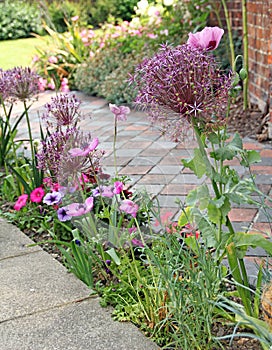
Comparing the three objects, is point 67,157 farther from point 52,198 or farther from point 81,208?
point 52,198

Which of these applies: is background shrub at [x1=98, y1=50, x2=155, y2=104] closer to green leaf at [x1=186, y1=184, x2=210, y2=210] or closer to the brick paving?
the brick paving

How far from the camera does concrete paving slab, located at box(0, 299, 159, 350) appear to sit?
2129 mm

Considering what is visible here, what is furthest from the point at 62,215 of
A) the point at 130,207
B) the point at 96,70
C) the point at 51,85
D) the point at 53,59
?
the point at 53,59

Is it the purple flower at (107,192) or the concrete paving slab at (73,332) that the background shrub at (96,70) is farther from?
the concrete paving slab at (73,332)

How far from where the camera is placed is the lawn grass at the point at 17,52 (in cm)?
1089

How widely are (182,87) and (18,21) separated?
1377 cm

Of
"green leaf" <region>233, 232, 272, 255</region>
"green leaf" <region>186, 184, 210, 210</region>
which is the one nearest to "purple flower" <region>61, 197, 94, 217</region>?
"green leaf" <region>186, 184, 210, 210</region>

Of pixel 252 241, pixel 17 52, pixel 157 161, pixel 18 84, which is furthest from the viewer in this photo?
pixel 17 52

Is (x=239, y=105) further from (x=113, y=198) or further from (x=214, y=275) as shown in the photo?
(x=214, y=275)

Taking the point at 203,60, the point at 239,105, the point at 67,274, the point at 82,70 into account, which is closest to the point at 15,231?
the point at 67,274

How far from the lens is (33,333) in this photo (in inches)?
88.3

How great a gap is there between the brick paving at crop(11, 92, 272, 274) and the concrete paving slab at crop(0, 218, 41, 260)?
68 centimetres

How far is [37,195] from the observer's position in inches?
130

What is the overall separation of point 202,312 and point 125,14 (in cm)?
1380
